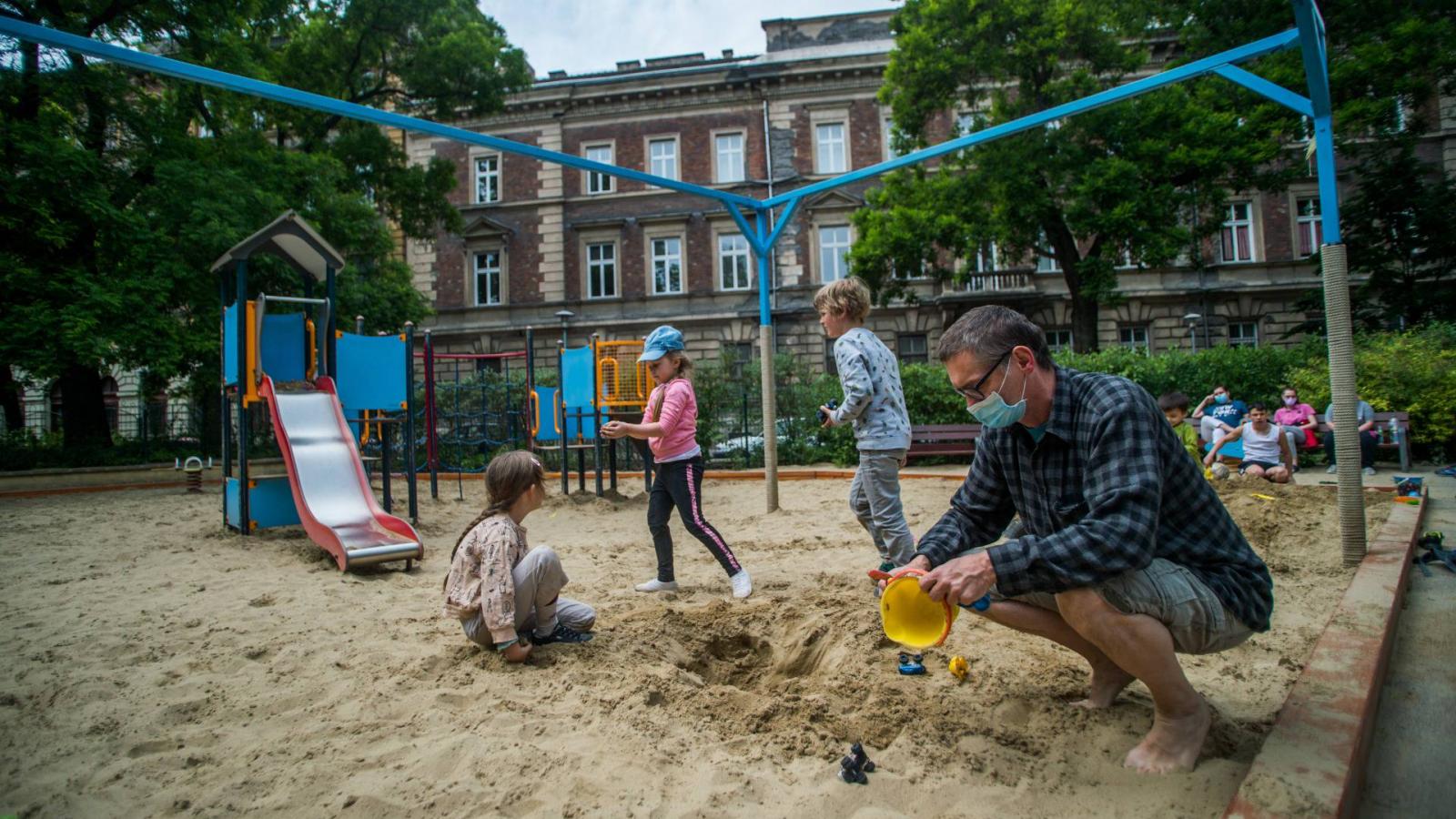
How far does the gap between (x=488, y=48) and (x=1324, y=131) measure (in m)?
19.7

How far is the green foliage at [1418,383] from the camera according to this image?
11.6 m

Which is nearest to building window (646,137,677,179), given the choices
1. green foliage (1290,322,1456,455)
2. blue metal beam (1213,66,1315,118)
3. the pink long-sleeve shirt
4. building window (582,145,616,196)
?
building window (582,145,616,196)

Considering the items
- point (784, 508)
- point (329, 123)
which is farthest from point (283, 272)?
point (784, 508)

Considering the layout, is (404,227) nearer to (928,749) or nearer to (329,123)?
(329,123)

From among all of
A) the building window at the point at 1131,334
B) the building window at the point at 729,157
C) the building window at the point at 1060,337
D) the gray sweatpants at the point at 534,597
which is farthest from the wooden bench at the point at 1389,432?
the building window at the point at 729,157

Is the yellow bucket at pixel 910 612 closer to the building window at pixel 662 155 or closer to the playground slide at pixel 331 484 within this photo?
the playground slide at pixel 331 484

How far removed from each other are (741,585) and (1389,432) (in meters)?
11.9

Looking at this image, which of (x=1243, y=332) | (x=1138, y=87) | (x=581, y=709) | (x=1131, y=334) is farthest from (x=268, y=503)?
(x=1243, y=332)

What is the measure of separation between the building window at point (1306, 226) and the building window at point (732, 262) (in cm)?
1809

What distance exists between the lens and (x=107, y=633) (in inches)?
155

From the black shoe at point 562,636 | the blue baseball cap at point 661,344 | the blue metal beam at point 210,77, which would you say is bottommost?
the black shoe at point 562,636

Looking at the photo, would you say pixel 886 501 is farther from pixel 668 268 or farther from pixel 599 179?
pixel 599 179

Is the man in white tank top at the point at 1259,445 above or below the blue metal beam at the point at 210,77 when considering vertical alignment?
below

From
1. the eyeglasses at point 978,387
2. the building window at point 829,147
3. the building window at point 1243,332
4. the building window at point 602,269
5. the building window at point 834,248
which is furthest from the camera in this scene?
the building window at point 602,269
